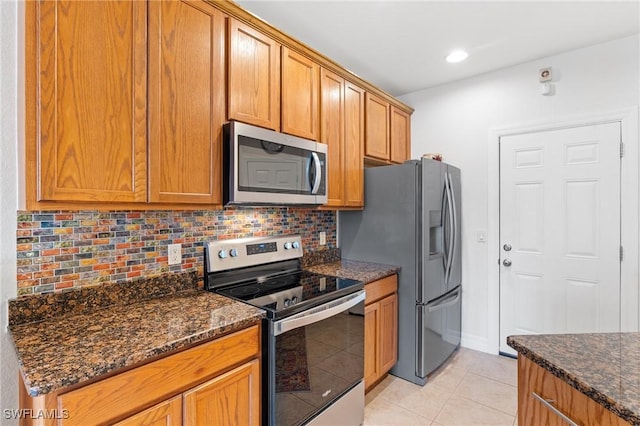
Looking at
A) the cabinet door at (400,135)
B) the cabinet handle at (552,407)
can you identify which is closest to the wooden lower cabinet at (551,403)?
the cabinet handle at (552,407)

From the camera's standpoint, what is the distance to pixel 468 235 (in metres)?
3.03

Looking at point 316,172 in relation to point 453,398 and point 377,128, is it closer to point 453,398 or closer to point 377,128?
point 377,128

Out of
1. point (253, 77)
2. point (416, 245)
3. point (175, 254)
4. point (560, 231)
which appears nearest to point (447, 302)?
point (416, 245)

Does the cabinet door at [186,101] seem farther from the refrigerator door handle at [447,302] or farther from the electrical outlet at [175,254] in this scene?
the refrigerator door handle at [447,302]

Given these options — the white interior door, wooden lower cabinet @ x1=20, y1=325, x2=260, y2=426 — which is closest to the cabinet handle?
wooden lower cabinet @ x1=20, y1=325, x2=260, y2=426

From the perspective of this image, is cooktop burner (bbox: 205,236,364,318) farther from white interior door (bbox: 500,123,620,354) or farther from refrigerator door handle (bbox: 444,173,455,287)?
white interior door (bbox: 500,123,620,354)

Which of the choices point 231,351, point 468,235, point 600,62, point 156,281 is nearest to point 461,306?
point 468,235

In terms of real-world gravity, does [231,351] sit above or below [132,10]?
below

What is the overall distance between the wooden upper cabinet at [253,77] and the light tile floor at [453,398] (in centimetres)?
198

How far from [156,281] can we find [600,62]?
3.39 meters

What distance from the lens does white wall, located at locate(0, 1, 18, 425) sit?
122 centimetres

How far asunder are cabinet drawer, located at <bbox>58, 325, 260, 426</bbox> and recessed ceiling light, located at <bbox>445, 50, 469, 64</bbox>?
2514 millimetres

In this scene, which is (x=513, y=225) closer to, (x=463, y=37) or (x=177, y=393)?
(x=463, y=37)

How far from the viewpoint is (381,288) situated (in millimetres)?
2318
